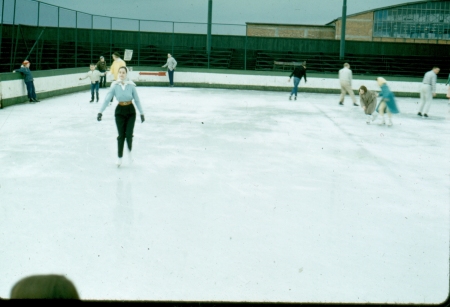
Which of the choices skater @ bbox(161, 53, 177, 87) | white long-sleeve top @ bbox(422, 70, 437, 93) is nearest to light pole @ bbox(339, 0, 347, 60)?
skater @ bbox(161, 53, 177, 87)

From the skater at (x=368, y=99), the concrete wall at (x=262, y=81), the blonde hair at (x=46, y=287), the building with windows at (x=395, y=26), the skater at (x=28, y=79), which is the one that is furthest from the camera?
the building with windows at (x=395, y=26)

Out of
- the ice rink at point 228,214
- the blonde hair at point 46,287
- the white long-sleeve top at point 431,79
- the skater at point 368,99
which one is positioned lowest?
the ice rink at point 228,214

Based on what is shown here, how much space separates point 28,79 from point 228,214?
14697 millimetres

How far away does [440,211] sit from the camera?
22.6 feet

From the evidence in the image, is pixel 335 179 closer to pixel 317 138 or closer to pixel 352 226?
pixel 352 226

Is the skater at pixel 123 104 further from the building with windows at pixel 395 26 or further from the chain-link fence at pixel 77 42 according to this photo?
the building with windows at pixel 395 26

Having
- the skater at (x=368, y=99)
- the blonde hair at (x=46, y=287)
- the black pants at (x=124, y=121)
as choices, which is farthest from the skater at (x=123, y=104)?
the skater at (x=368, y=99)

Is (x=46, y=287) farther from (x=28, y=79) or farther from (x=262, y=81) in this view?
(x=262, y=81)

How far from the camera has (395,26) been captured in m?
57.3

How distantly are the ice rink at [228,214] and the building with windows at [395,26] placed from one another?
4528cm

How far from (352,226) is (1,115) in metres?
12.9

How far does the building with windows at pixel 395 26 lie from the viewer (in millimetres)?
56469

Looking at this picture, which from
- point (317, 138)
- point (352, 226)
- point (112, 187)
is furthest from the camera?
point (317, 138)

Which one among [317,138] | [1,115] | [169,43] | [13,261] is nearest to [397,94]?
[169,43]
